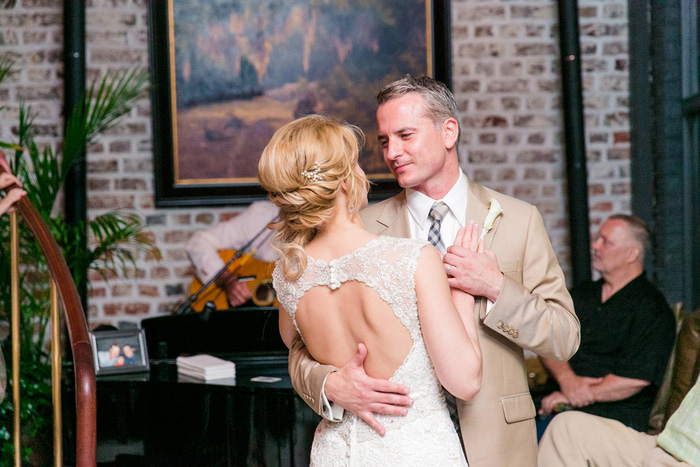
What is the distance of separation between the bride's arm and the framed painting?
10.6ft

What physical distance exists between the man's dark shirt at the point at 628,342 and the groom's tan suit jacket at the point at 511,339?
1662 mm

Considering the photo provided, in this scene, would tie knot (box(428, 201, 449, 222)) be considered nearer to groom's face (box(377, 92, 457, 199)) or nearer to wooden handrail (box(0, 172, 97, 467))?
groom's face (box(377, 92, 457, 199))

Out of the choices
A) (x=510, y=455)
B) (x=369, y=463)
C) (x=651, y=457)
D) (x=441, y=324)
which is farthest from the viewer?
(x=651, y=457)

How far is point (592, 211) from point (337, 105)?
1804 mm

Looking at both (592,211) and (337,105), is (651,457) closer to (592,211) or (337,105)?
(592,211)

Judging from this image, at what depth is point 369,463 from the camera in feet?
5.79

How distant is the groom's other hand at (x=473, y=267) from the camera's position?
72.0 inches

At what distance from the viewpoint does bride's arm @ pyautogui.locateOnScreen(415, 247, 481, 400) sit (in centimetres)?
163

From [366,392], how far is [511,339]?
422 millimetres

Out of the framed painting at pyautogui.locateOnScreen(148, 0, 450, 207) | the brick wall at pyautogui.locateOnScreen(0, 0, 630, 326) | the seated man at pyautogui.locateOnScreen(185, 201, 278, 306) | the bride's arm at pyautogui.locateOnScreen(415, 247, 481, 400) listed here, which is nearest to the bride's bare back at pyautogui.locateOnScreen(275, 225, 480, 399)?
the bride's arm at pyautogui.locateOnScreen(415, 247, 481, 400)

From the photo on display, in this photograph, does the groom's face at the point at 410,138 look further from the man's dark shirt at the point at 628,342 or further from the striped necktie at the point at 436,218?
the man's dark shirt at the point at 628,342

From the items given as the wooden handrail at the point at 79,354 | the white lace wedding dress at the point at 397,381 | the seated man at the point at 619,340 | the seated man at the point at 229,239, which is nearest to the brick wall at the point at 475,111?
the seated man at the point at 229,239

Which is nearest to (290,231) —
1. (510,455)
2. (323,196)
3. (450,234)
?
(323,196)

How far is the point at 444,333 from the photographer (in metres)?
1.63
